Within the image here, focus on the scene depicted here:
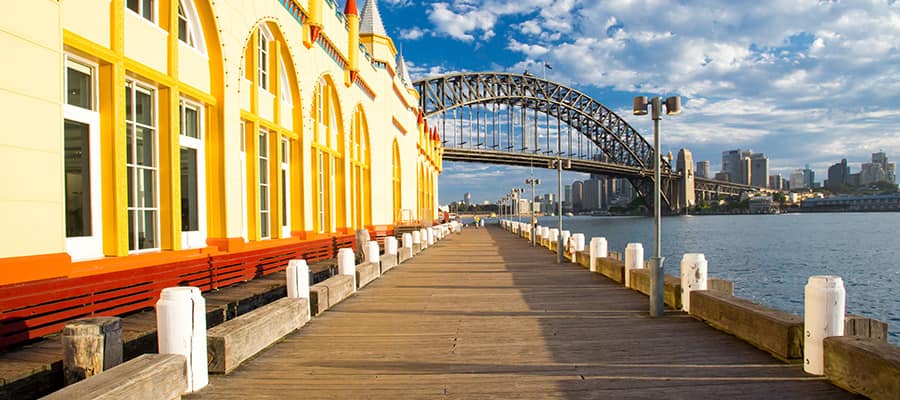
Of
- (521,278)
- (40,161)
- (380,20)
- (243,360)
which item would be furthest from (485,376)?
(380,20)

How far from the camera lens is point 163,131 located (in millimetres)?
11109

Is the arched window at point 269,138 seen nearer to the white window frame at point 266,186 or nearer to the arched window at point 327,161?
the white window frame at point 266,186

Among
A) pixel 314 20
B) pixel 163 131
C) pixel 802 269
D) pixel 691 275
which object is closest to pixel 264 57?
pixel 314 20

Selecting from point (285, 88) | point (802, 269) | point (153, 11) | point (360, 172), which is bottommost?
point (802, 269)

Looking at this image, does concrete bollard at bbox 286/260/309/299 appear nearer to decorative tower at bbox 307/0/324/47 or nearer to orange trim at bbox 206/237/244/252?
orange trim at bbox 206/237/244/252

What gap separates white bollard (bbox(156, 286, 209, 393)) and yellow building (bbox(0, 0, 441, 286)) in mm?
2987

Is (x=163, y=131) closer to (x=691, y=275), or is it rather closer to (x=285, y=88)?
(x=285, y=88)

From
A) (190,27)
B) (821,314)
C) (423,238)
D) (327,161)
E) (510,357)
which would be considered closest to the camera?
(821,314)

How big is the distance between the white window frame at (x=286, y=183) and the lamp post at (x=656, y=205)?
10.9 m

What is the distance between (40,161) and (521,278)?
11.6m

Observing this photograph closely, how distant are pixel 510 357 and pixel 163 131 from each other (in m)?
8.18

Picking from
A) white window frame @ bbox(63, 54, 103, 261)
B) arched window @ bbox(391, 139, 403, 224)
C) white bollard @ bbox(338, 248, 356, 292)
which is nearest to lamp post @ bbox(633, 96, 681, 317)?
white bollard @ bbox(338, 248, 356, 292)

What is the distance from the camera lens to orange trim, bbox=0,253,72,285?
705 cm

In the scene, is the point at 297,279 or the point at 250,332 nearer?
the point at 250,332
